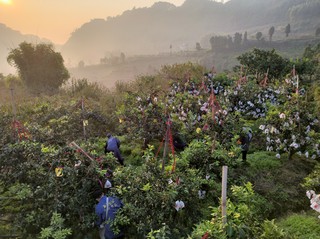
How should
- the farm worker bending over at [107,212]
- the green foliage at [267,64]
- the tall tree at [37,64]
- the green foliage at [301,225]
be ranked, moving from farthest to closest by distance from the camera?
the tall tree at [37,64] < the green foliage at [267,64] < the green foliage at [301,225] < the farm worker bending over at [107,212]

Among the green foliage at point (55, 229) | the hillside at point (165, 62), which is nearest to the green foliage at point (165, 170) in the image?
the green foliage at point (55, 229)

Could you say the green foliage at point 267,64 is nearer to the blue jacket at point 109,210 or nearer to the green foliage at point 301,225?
the green foliage at point 301,225

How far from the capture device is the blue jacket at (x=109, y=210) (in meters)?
5.19

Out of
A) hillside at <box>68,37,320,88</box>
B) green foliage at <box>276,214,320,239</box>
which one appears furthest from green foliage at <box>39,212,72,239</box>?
hillside at <box>68,37,320,88</box>

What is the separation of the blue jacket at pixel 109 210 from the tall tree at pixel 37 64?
2184 cm

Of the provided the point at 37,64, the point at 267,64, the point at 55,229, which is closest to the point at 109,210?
the point at 55,229

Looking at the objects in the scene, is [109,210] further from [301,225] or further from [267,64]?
[267,64]

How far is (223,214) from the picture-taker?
3719 mm

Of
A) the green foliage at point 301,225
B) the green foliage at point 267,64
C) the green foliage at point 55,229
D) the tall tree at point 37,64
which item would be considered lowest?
the green foliage at point 301,225

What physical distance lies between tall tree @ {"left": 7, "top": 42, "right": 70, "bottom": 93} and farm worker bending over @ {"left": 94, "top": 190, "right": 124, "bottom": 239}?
859 inches

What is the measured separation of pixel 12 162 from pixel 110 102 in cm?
888

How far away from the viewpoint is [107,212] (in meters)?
5.18

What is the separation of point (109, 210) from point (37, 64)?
23.6 metres

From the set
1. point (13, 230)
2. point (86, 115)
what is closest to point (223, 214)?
point (13, 230)
